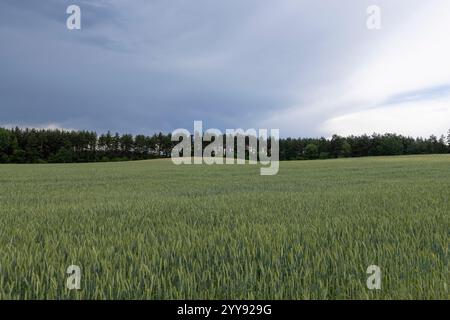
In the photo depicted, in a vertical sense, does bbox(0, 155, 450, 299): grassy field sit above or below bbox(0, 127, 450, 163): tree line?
below

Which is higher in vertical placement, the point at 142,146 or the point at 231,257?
the point at 142,146

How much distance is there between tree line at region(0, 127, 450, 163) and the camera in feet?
354

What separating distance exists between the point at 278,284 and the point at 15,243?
11.9 feet

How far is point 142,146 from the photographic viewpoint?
406 feet

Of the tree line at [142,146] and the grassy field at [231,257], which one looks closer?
the grassy field at [231,257]

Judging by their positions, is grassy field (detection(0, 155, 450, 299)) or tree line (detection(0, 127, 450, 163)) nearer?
grassy field (detection(0, 155, 450, 299))

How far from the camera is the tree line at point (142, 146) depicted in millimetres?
108000

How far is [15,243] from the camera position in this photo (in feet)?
14.5

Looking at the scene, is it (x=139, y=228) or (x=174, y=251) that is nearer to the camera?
(x=174, y=251)

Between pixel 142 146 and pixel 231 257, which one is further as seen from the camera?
pixel 142 146

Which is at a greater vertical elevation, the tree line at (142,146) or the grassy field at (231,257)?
the tree line at (142,146)
